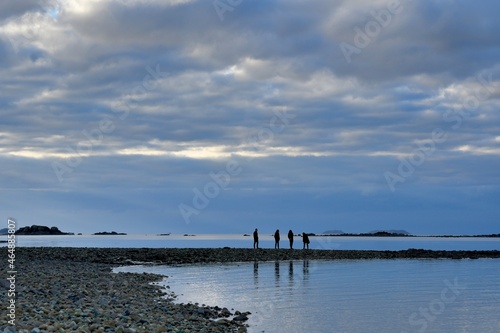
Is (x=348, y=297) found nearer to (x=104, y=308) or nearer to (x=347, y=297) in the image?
(x=347, y=297)

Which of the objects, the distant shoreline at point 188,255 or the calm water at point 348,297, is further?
the distant shoreline at point 188,255

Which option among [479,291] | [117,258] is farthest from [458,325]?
[117,258]

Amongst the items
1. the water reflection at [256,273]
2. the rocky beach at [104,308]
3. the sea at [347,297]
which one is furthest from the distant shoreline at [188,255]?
the rocky beach at [104,308]

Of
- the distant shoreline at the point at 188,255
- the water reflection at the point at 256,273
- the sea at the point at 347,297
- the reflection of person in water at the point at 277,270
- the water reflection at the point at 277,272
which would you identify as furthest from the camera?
the distant shoreline at the point at 188,255

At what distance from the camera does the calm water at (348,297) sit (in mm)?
22281

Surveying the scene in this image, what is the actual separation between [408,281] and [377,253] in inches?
1264

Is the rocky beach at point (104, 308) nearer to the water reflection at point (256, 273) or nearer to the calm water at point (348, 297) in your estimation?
the calm water at point (348, 297)

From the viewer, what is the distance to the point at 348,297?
3027cm

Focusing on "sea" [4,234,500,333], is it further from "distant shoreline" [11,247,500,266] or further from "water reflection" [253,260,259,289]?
"distant shoreline" [11,247,500,266]

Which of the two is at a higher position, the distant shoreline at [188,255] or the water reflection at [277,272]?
the distant shoreline at [188,255]

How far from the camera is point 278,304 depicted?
1062 inches

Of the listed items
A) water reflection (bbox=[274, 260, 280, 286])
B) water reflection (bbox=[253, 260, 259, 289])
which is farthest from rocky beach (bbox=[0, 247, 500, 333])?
water reflection (bbox=[274, 260, 280, 286])

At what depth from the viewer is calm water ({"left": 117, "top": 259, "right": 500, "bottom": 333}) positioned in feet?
73.1

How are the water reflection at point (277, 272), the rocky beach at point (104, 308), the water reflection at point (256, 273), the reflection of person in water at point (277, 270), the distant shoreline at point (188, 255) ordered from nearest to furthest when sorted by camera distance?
the rocky beach at point (104, 308) < the water reflection at point (256, 273) < the water reflection at point (277, 272) < the reflection of person in water at point (277, 270) < the distant shoreline at point (188, 255)
